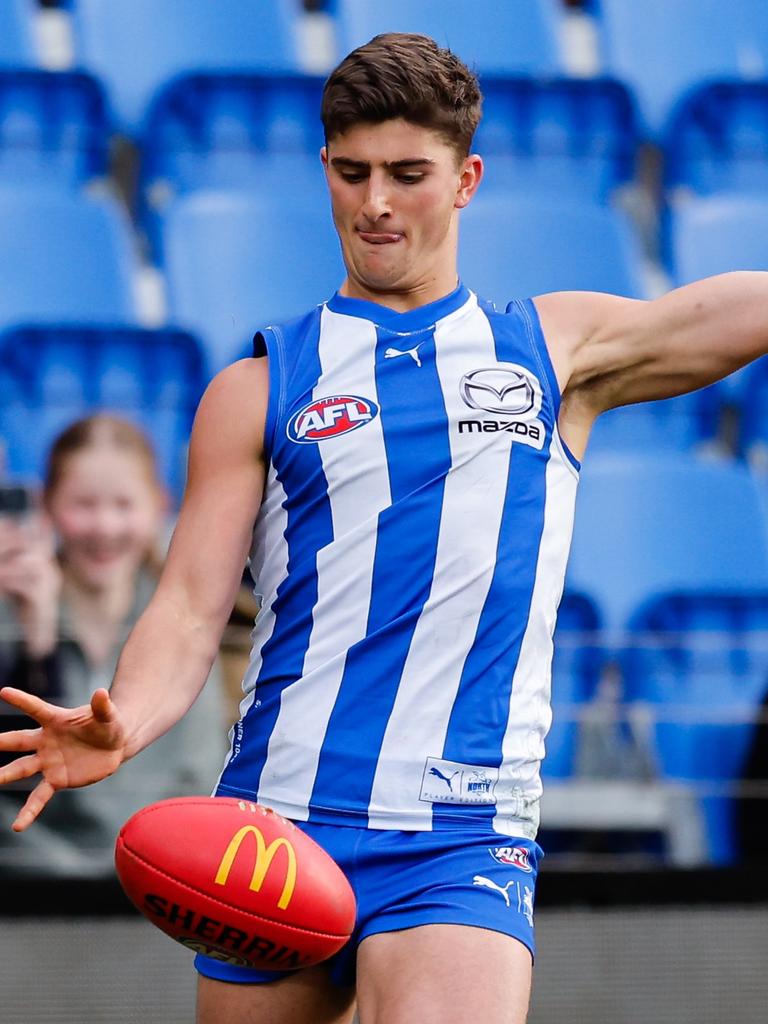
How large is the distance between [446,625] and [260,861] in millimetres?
512

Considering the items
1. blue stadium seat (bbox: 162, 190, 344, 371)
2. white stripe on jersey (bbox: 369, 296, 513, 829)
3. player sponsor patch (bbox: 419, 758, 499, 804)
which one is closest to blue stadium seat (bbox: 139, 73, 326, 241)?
blue stadium seat (bbox: 162, 190, 344, 371)

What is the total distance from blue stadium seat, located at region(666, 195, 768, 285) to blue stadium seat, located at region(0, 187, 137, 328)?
2.24m

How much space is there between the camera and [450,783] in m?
2.61

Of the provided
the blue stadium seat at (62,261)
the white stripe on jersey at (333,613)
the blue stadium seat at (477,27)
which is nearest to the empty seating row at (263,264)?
the blue stadium seat at (62,261)

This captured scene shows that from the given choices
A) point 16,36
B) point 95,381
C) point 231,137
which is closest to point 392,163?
point 95,381

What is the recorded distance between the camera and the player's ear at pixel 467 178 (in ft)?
9.45

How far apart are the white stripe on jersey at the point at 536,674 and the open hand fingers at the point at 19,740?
2.49ft

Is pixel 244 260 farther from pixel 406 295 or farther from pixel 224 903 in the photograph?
pixel 224 903

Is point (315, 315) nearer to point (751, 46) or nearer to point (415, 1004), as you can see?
point (415, 1004)

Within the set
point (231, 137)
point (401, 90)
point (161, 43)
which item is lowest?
point (401, 90)

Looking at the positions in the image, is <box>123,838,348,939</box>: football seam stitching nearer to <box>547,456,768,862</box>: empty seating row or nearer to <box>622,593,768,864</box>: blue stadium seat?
<box>547,456,768,862</box>: empty seating row

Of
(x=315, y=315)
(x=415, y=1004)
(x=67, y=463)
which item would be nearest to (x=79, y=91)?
(x=67, y=463)

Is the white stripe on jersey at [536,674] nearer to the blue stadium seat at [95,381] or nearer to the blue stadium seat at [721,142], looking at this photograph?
the blue stadium seat at [95,381]

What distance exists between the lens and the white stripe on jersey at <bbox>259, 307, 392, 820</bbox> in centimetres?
267
